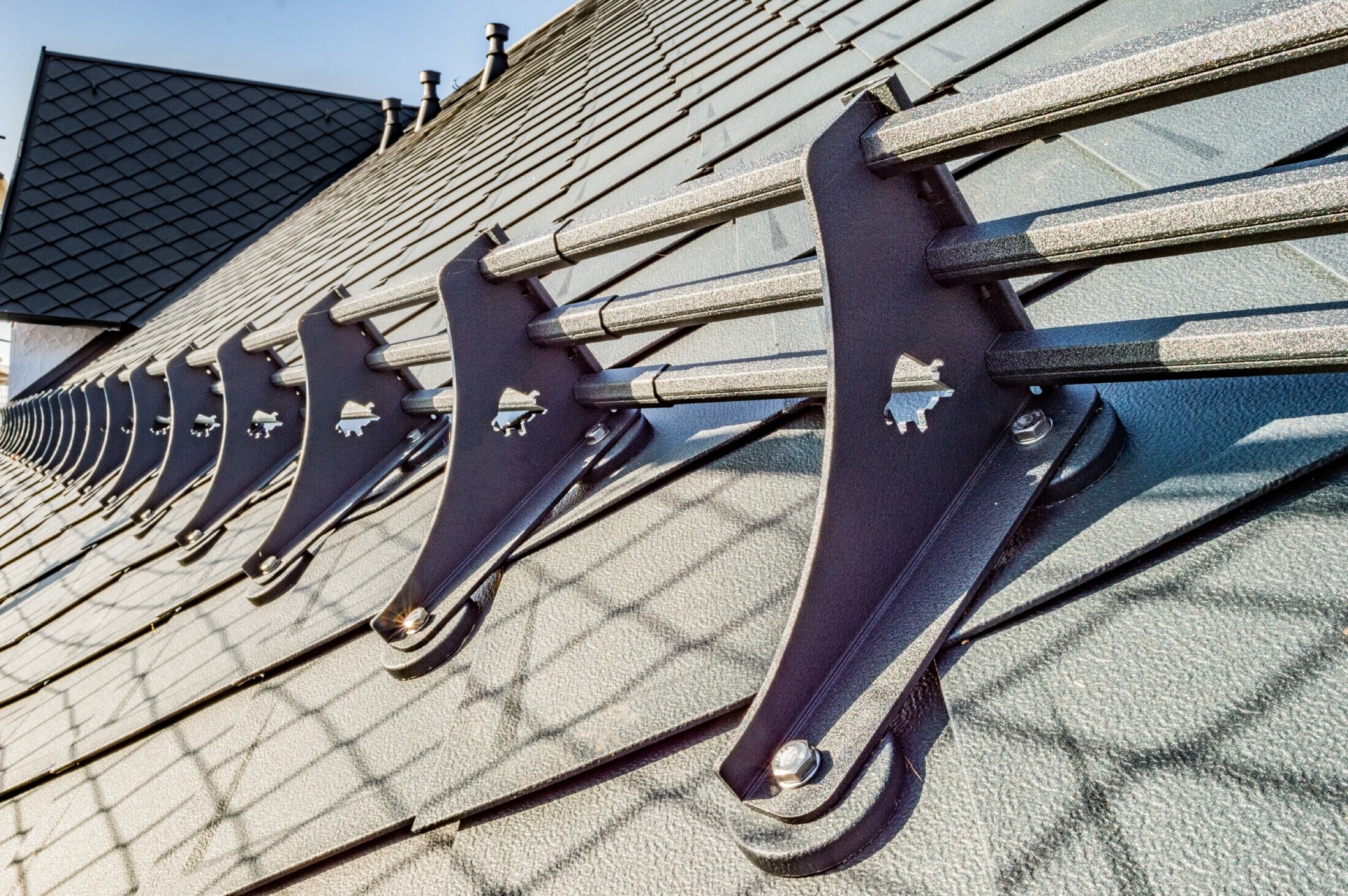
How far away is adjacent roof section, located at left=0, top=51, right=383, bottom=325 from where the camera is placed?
1027cm

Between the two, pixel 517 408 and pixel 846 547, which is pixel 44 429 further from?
pixel 846 547

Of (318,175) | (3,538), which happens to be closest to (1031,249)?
(3,538)

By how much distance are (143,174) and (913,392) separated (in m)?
12.3

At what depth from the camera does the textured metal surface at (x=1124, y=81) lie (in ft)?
2.44

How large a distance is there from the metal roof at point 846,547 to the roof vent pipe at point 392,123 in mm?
9158

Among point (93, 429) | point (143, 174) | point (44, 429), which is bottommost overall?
point (93, 429)

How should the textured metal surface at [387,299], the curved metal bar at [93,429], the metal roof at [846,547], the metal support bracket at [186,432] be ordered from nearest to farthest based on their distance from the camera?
the metal roof at [846,547] → the textured metal surface at [387,299] → the metal support bracket at [186,432] → the curved metal bar at [93,429]

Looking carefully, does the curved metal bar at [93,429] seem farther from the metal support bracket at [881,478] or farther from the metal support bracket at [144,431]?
the metal support bracket at [881,478]

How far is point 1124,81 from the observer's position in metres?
0.83

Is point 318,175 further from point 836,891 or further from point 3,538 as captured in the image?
point 836,891

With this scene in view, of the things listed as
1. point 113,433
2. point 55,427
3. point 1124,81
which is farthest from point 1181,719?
point 55,427

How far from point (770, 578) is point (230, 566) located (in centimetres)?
195

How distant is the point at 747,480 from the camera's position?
1441mm

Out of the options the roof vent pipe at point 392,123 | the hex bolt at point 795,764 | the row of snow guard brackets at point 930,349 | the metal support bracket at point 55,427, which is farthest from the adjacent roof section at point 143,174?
the hex bolt at point 795,764
